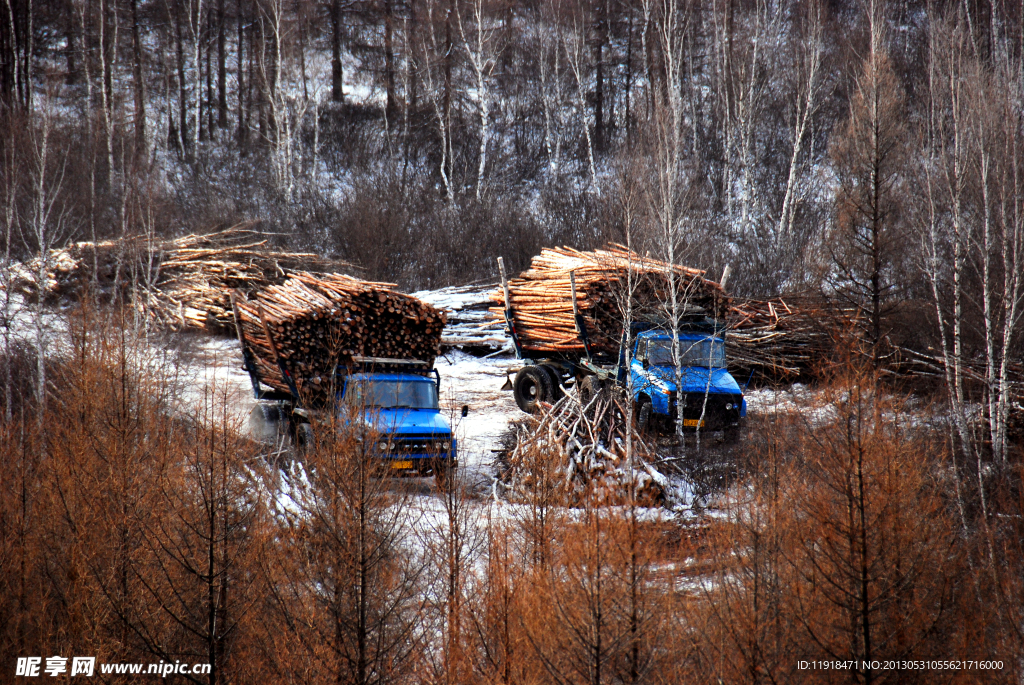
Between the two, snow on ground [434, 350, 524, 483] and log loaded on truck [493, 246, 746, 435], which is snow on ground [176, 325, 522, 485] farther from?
log loaded on truck [493, 246, 746, 435]

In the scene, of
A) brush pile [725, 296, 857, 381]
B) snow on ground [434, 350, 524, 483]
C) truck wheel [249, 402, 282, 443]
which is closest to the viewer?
snow on ground [434, 350, 524, 483]

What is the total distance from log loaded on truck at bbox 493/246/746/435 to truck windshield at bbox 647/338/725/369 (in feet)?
0.06

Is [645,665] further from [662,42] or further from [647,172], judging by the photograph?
[662,42]

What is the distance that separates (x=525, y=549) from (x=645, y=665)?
1990mm

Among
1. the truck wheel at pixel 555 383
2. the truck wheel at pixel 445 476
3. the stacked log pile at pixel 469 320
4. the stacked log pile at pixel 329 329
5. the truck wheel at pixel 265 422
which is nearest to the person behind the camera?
the truck wheel at pixel 445 476

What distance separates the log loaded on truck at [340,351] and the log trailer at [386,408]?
0.06 ft

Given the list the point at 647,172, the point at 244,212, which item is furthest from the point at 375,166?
the point at 647,172

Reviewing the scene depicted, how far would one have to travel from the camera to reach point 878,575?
6.52m

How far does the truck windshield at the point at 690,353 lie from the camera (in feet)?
46.7

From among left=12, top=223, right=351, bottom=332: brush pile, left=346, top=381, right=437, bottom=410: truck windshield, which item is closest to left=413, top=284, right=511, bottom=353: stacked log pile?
left=12, top=223, right=351, bottom=332: brush pile

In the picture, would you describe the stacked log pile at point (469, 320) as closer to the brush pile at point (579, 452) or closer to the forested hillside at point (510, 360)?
the forested hillside at point (510, 360)

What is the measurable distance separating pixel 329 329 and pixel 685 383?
654cm

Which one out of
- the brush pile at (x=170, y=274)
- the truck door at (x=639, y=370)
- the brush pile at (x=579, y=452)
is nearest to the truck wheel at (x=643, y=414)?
the truck door at (x=639, y=370)

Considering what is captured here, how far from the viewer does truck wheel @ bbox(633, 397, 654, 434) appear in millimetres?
13578
